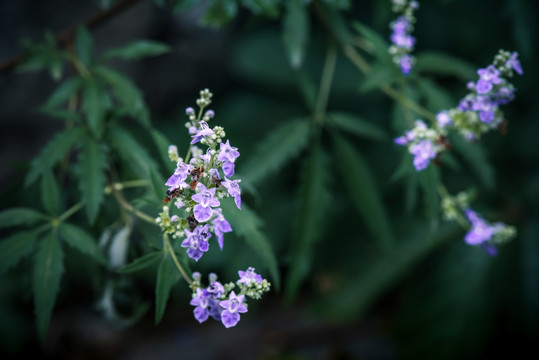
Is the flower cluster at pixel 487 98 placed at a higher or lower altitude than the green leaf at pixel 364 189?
lower

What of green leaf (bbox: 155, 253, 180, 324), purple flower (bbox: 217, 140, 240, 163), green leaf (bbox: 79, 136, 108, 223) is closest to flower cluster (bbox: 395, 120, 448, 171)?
purple flower (bbox: 217, 140, 240, 163)

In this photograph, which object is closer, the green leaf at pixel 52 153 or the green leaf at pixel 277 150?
the green leaf at pixel 52 153

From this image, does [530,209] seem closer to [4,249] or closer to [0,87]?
[4,249]

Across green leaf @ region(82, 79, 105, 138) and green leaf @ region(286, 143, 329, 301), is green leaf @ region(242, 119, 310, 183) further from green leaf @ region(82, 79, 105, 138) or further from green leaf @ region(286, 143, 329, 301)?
green leaf @ region(82, 79, 105, 138)

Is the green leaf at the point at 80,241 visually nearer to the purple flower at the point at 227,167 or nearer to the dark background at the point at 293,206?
the purple flower at the point at 227,167

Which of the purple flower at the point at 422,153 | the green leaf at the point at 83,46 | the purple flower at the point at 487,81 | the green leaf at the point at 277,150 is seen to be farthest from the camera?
the green leaf at the point at 277,150

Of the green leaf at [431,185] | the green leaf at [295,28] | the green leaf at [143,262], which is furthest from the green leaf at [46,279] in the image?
the green leaf at [431,185]
